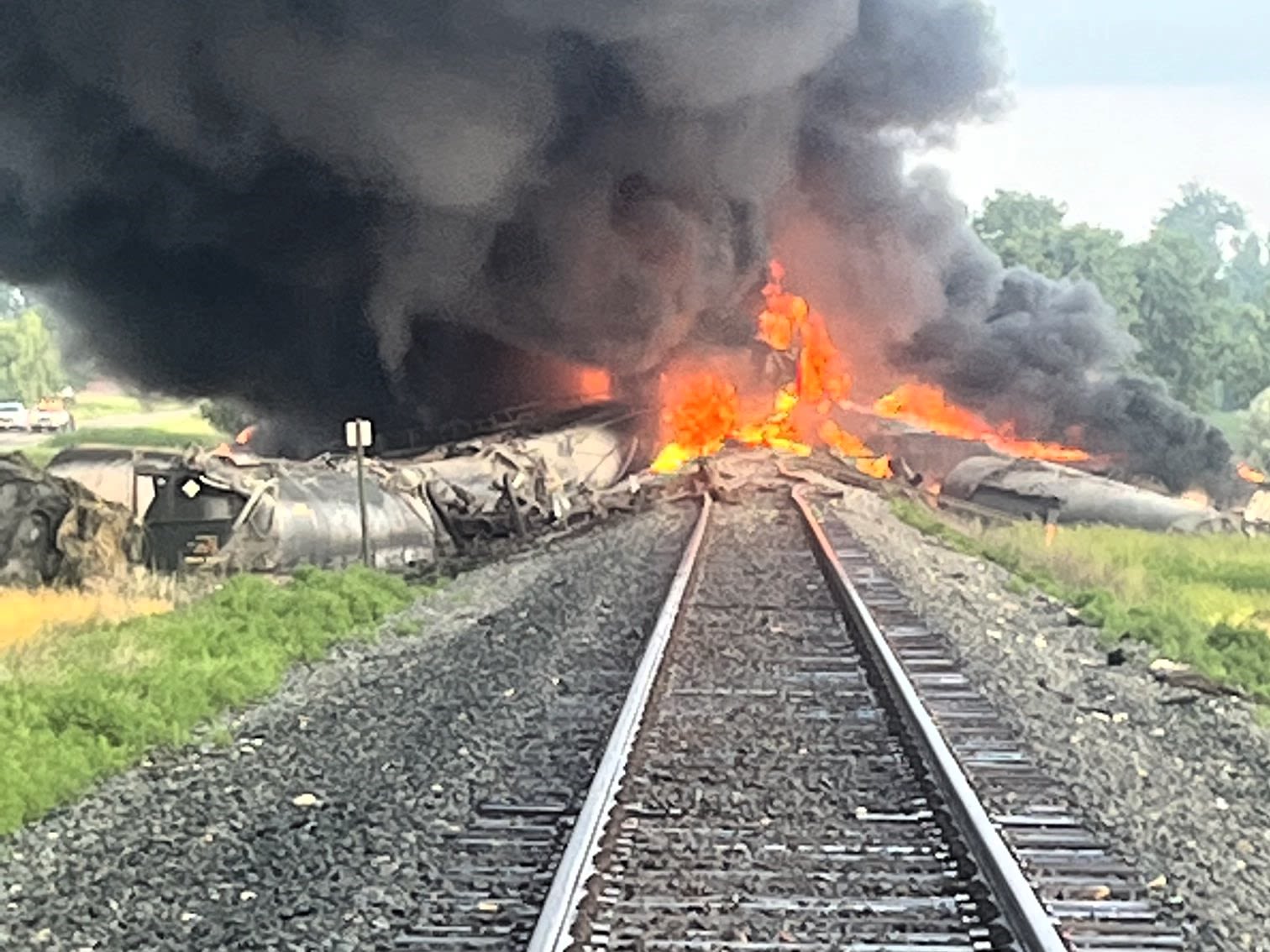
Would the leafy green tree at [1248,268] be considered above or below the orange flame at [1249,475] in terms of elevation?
above

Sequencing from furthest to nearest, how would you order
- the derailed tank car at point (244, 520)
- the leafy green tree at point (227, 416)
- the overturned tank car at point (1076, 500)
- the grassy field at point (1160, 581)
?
the leafy green tree at point (227, 416), the overturned tank car at point (1076, 500), the derailed tank car at point (244, 520), the grassy field at point (1160, 581)

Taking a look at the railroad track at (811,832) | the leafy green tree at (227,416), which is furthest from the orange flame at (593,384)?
the railroad track at (811,832)

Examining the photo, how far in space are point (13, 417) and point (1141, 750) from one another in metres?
58.7

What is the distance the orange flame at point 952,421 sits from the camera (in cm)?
3428

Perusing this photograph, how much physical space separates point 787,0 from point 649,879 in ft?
76.0

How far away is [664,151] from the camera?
27.4 m

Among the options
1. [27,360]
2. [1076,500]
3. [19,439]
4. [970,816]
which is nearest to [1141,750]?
[970,816]

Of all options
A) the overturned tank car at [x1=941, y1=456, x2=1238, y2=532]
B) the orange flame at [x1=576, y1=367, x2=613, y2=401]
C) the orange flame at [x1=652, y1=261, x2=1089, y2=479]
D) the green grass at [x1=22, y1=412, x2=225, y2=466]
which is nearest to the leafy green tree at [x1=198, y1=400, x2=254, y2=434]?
the green grass at [x1=22, y1=412, x2=225, y2=466]

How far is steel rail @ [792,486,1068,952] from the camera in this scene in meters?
4.48

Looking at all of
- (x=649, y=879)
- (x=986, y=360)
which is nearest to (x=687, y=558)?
(x=649, y=879)

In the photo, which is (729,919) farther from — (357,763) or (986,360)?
(986,360)

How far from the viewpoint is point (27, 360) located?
225 ft

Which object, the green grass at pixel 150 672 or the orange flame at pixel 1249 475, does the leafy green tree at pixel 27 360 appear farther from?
the green grass at pixel 150 672

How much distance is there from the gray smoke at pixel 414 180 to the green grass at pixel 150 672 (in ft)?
37.0
